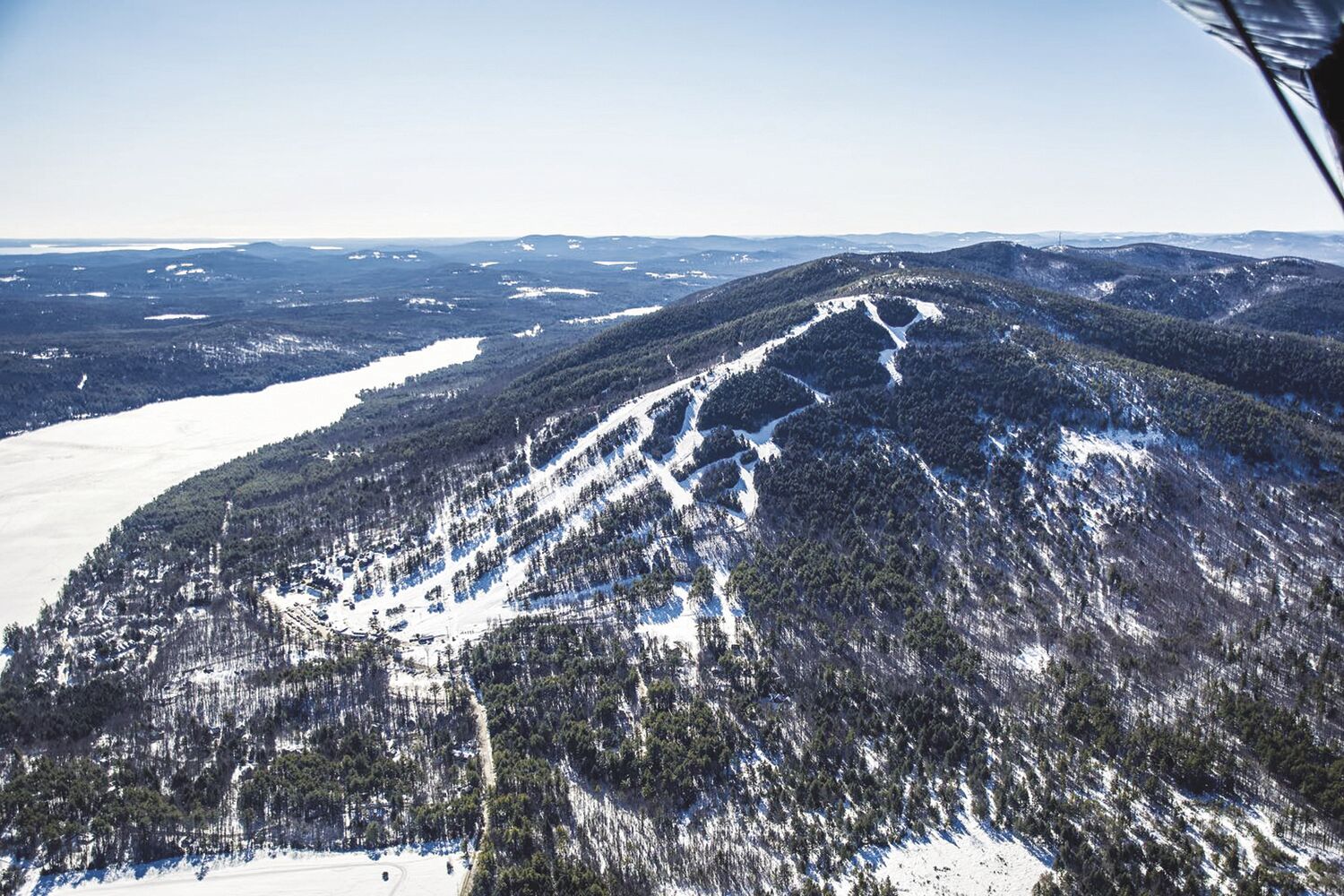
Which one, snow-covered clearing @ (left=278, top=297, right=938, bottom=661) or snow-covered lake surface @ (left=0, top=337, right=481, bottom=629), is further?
snow-covered lake surface @ (left=0, top=337, right=481, bottom=629)

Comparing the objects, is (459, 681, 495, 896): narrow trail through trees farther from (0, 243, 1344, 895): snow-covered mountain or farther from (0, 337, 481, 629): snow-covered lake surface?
(0, 337, 481, 629): snow-covered lake surface

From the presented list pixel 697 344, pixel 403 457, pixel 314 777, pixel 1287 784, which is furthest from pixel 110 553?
pixel 1287 784

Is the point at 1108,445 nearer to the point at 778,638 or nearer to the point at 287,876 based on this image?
the point at 778,638

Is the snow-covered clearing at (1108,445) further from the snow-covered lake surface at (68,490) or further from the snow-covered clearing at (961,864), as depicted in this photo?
the snow-covered lake surface at (68,490)

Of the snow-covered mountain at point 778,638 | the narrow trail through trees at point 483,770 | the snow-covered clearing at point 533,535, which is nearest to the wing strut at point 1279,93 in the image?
the snow-covered mountain at point 778,638

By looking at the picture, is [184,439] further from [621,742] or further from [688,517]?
[621,742]

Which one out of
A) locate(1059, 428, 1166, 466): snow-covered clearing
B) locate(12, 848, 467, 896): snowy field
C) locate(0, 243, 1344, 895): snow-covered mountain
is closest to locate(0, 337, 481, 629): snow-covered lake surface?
locate(0, 243, 1344, 895): snow-covered mountain

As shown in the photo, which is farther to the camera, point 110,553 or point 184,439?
point 184,439
